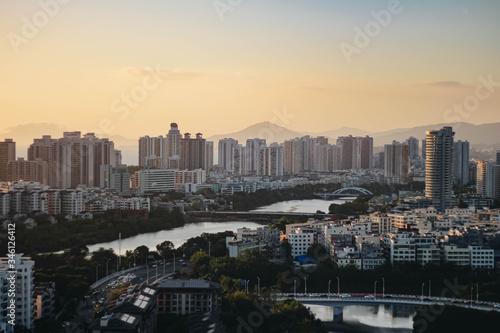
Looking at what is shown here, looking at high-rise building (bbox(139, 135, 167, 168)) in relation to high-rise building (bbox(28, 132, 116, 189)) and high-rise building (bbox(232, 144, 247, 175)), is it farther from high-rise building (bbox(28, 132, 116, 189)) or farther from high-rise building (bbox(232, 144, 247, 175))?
high-rise building (bbox(28, 132, 116, 189))

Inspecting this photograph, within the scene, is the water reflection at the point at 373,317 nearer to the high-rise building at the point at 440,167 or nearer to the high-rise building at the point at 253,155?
the high-rise building at the point at 440,167

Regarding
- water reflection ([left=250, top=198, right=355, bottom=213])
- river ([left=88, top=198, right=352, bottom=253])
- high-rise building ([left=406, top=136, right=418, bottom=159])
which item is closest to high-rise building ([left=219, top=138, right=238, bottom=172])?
high-rise building ([left=406, top=136, right=418, bottom=159])

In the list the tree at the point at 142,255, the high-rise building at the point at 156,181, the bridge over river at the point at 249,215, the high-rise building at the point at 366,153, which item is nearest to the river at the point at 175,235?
the bridge over river at the point at 249,215

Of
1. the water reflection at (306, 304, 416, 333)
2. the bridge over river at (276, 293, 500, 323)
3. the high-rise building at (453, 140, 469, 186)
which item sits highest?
the high-rise building at (453, 140, 469, 186)

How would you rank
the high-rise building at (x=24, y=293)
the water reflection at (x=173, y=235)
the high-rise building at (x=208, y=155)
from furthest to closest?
the high-rise building at (x=208, y=155), the water reflection at (x=173, y=235), the high-rise building at (x=24, y=293)

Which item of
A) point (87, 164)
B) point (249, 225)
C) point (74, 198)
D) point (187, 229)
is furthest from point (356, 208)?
point (87, 164)

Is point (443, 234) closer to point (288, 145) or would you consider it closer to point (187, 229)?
point (187, 229)
